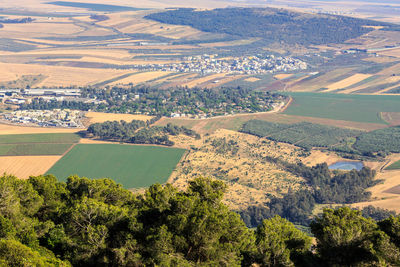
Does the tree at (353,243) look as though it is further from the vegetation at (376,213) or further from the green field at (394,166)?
the green field at (394,166)

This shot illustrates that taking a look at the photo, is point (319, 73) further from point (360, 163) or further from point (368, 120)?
point (360, 163)

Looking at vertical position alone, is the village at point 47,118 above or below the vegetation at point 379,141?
below

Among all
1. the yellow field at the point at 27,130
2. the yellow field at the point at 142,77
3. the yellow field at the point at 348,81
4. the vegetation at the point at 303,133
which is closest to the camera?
the vegetation at the point at 303,133

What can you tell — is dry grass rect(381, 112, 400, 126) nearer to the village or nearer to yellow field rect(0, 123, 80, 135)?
the village

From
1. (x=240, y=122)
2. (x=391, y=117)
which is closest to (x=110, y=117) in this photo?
(x=240, y=122)

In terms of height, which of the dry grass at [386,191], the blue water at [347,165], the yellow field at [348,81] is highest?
the yellow field at [348,81]

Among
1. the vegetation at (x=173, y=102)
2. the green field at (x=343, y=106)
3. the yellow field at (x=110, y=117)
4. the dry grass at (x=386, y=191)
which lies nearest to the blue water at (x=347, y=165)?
the dry grass at (x=386, y=191)
